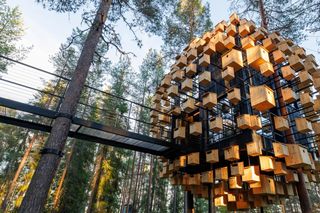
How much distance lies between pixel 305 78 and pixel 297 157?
6.00 ft

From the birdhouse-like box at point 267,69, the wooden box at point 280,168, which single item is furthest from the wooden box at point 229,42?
the wooden box at point 280,168

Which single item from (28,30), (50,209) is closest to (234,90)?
(50,209)

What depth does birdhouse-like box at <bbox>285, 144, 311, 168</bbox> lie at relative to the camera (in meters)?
3.81

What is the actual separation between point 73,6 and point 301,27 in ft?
24.8

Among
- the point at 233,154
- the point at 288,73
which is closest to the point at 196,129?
the point at 233,154

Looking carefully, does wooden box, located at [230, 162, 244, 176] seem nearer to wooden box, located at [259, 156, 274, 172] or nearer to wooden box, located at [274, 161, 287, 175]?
wooden box, located at [259, 156, 274, 172]

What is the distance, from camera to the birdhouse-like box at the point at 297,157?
3806 millimetres

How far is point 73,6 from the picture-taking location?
5.82m

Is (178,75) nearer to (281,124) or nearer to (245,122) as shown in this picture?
(245,122)

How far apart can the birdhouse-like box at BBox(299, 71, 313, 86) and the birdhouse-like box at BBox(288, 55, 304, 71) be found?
0.18m

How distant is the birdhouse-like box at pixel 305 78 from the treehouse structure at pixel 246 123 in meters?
0.02

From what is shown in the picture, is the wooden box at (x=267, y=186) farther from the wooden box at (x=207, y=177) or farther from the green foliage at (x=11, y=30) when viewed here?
the green foliage at (x=11, y=30)

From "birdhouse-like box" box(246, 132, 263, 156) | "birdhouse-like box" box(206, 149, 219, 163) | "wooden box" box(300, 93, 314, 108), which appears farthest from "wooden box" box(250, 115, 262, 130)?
"wooden box" box(300, 93, 314, 108)

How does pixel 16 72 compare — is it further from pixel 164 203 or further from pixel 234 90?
pixel 164 203
